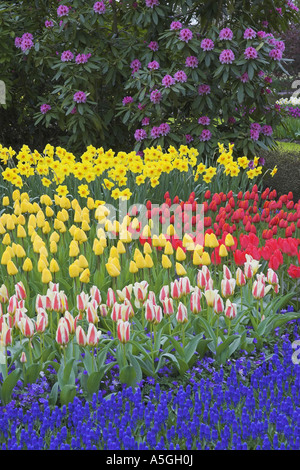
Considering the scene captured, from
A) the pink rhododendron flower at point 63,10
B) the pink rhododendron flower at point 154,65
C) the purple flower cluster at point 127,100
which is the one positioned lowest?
the purple flower cluster at point 127,100

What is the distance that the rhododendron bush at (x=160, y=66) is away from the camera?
665 centimetres

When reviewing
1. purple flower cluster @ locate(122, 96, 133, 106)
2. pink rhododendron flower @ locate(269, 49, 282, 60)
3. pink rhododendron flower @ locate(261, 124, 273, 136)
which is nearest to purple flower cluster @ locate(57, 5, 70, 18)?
purple flower cluster @ locate(122, 96, 133, 106)

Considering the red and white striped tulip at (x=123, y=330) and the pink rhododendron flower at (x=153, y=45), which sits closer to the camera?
the red and white striped tulip at (x=123, y=330)

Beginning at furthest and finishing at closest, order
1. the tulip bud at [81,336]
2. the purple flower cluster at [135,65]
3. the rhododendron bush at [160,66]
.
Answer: the purple flower cluster at [135,65], the rhododendron bush at [160,66], the tulip bud at [81,336]

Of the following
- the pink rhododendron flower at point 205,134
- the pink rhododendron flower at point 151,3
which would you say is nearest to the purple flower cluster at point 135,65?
the pink rhododendron flower at point 151,3

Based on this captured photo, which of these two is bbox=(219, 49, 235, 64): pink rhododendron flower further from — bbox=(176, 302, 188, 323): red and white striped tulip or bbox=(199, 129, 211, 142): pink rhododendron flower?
bbox=(176, 302, 188, 323): red and white striped tulip

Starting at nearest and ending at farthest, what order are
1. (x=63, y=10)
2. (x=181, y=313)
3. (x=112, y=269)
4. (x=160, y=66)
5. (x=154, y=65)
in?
(x=181, y=313), (x=112, y=269), (x=154, y=65), (x=63, y=10), (x=160, y=66)

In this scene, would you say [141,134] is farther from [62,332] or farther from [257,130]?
[62,332]

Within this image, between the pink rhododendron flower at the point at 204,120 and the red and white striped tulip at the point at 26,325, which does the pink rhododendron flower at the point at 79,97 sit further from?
the red and white striped tulip at the point at 26,325

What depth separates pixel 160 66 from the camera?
24.0ft

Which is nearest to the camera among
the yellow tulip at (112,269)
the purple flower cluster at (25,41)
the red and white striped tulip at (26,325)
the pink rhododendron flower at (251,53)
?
the red and white striped tulip at (26,325)

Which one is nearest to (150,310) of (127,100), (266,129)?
(266,129)

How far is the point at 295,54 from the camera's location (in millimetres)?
19766
